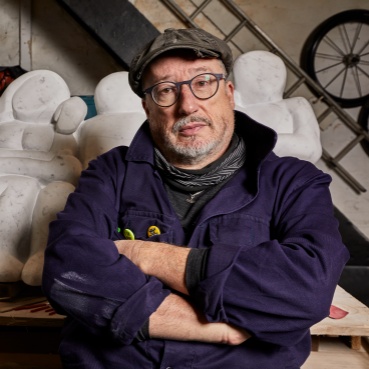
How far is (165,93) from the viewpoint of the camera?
1467 millimetres

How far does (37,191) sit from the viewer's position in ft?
7.66

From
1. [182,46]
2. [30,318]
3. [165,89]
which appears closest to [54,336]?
[30,318]

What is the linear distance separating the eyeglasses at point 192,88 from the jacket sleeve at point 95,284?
39cm

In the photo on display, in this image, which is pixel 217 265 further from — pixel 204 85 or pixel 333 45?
pixel 333 45

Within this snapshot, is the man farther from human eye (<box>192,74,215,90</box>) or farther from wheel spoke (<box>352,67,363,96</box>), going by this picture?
wheel spoke (<box>352,67,363,96</box>)

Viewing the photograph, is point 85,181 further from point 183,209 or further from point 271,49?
point 271,49

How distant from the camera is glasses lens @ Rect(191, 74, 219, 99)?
144cm

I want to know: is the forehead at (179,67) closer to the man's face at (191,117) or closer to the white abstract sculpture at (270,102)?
the man's face at (191,117)

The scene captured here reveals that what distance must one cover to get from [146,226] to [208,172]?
8.7 inches

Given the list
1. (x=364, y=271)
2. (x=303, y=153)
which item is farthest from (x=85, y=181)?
(x=364, y=271)

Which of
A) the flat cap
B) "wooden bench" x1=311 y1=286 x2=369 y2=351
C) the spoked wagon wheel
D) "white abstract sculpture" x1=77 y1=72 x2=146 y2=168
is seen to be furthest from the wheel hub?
the flat cap

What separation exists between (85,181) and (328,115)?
2894 millimetres

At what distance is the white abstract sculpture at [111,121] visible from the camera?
248 centimetres

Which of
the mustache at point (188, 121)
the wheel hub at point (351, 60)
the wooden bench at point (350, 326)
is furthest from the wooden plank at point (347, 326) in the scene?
the wheel hub at point (351, 60)
